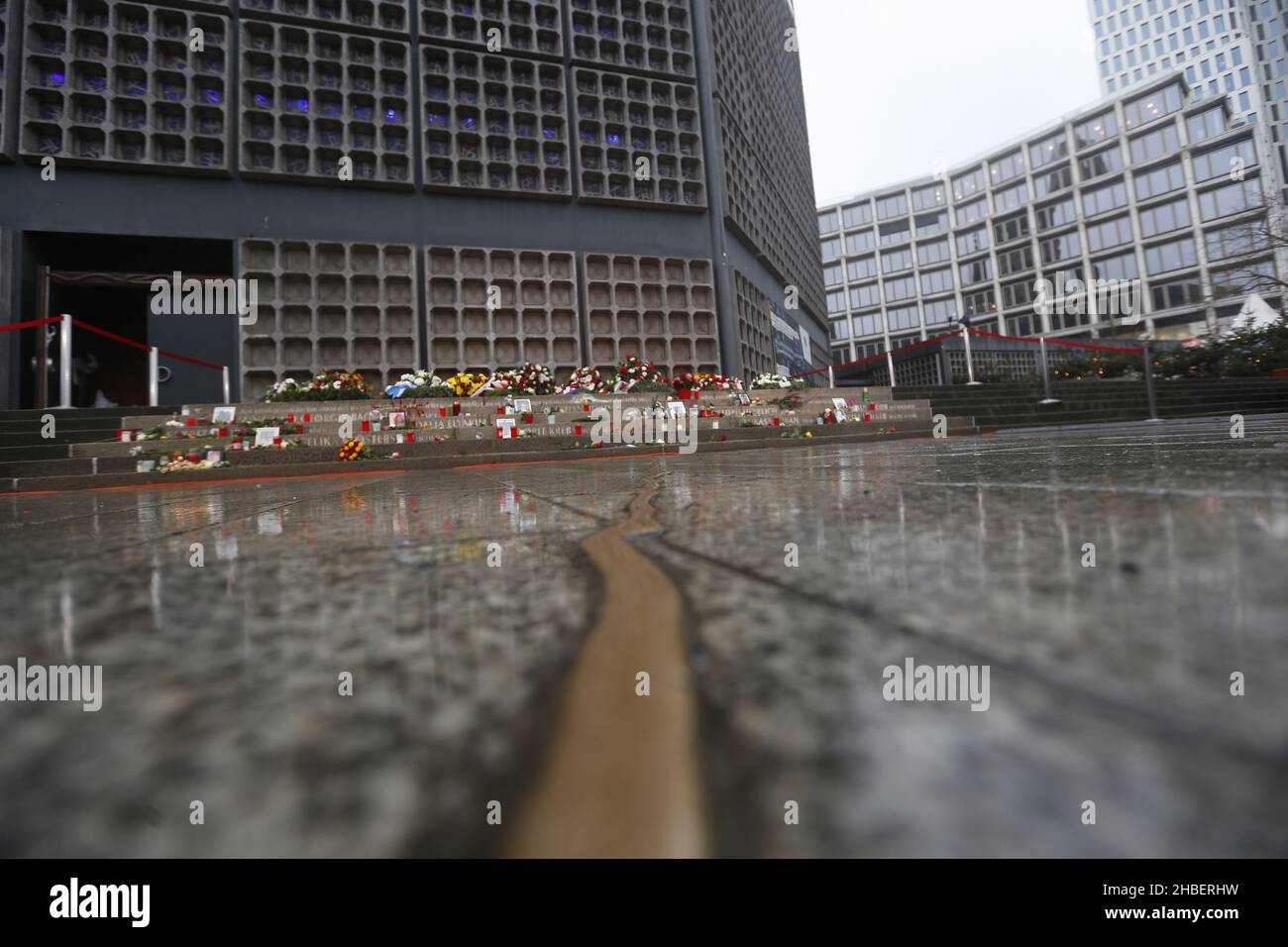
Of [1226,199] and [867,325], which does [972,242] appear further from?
[1226,199]

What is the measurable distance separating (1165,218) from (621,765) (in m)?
28.7

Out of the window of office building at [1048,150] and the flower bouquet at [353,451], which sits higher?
the window of office building at [1048,150]

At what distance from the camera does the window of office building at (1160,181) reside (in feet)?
67.1

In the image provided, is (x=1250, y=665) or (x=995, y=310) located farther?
(x=995, y=310)

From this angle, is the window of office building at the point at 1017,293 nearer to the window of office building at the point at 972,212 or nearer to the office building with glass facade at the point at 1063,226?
the office building with glass facade at the point at 1063,226

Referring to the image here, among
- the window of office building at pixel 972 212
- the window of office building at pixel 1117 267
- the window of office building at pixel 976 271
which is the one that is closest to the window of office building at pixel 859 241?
the window of office building at pixel 972 212

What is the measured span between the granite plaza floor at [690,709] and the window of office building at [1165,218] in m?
28.1

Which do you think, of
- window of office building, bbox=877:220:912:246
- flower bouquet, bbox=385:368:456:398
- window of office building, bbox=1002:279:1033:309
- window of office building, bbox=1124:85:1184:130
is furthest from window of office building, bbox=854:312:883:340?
flower bouquet, bbox=385:368:456:398

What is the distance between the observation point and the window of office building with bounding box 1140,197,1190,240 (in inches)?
797

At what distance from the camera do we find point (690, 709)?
0.16m

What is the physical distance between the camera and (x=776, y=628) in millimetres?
231

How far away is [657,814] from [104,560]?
2.03 feet
